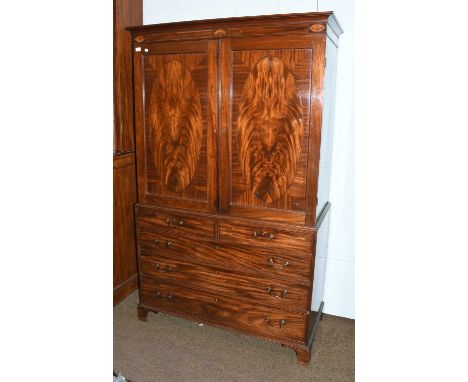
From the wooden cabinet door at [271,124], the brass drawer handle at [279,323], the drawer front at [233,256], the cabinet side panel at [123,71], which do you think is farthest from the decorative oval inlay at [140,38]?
the brass drawer handle at [279,323]

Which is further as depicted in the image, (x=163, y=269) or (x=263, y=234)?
(x=163, y=269)

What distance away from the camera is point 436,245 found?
42 centimetres

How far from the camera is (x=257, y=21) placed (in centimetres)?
204

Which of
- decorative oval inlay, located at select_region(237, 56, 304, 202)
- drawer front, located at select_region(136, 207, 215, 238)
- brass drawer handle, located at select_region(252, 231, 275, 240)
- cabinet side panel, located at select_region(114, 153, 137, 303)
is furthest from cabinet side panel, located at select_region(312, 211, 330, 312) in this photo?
cabinet side panel, located at select_region(114, 153, 137, 303)

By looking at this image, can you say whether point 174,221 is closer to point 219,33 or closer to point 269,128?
point 269,128

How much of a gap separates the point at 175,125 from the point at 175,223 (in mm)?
607

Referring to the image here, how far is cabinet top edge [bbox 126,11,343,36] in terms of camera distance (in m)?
1.93

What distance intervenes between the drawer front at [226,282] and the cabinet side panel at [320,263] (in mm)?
148

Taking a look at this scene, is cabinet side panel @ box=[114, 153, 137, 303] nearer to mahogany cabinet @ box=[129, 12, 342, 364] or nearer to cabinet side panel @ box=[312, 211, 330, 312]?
mahogany cabinet @ box=[129, 12, 342, 364]

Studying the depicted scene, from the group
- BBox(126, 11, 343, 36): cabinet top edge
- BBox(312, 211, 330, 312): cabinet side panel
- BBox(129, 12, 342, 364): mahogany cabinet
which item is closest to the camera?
BBox(126, 11, 343, 36): cabinet top edge

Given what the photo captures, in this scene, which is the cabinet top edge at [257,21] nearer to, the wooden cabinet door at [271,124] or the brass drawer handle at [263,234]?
the wooden cabinet door at [271,124]

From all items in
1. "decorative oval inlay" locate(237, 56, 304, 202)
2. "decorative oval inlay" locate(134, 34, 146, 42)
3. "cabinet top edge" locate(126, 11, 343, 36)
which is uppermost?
"cabinet top edge" locate(126, 11, 343, 36)

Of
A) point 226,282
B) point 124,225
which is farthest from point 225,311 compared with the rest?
point 124,225
